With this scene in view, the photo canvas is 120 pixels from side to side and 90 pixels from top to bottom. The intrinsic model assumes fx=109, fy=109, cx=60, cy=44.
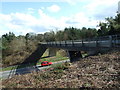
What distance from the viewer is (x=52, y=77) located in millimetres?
5684

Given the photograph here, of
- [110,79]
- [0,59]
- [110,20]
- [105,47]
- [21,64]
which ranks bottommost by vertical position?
[21,64]

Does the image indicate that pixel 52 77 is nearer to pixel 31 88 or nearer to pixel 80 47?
pixel 31 88

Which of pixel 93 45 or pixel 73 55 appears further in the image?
pixel 73 55

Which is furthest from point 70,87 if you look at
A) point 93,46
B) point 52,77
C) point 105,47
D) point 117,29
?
point 117,29

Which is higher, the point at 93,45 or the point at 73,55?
the point at 93,45

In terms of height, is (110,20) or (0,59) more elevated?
(110,20)

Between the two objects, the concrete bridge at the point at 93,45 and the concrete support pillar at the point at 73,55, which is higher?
the concrete bridge at the point at 93,45

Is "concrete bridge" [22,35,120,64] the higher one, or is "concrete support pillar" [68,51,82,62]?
"concrete bridge" [22,35,120,64]

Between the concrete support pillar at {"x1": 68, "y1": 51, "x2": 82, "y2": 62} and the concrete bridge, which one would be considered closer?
the concrete bridge

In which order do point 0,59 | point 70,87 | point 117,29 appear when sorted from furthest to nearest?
point 0,59, point 117,29, point 70,87

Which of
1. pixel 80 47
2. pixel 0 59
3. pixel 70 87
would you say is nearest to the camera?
pixel 70 87

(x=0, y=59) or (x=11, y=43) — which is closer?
(x=0, y=59)

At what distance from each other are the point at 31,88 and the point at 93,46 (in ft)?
30.7

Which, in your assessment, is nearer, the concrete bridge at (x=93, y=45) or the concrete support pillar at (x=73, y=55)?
the concrete bridge at (x=93, y=45)
